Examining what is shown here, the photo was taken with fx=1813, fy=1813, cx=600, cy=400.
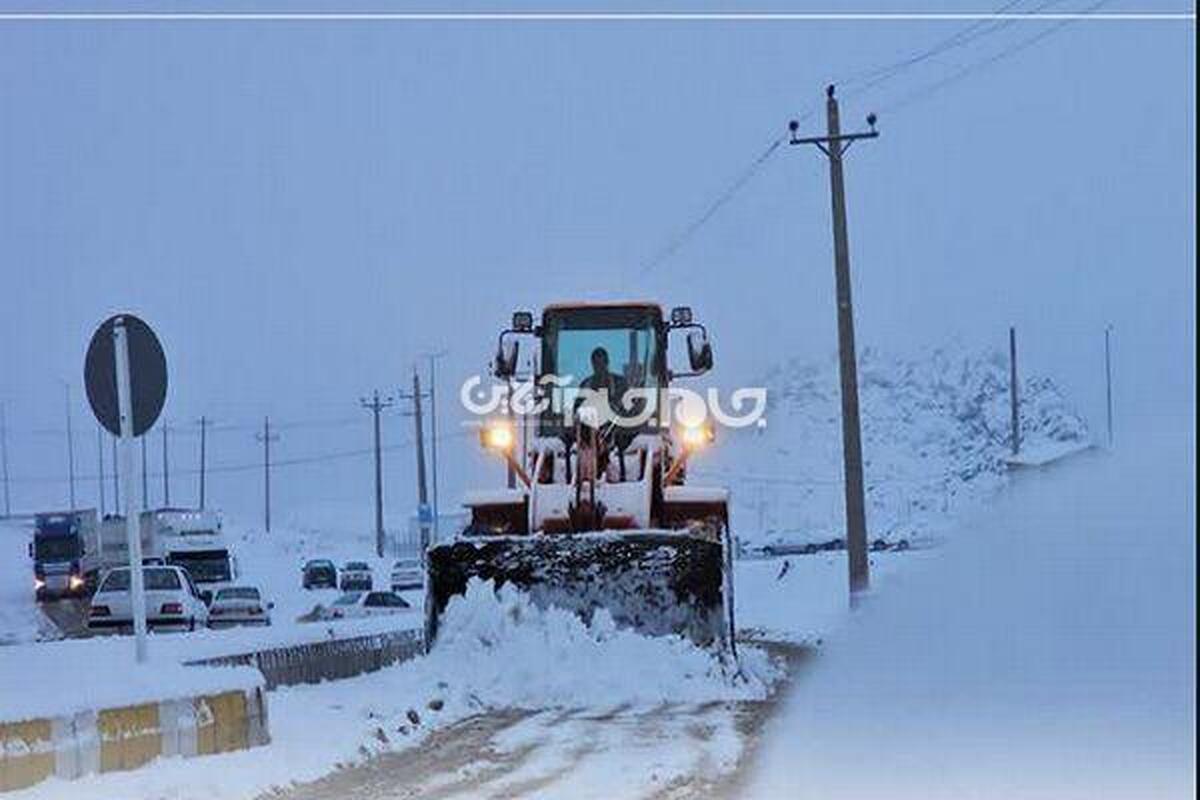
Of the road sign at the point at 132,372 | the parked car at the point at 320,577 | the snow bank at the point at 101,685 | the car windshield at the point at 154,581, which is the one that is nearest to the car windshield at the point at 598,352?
the snow bank at the point at 101,685

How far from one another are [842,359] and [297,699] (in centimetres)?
1512

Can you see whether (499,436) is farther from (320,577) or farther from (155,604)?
(320,577)

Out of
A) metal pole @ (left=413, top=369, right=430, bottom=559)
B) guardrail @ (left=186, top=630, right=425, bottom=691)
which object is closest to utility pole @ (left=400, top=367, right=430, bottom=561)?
metal pole @ (left=413, top=369, right=430, bottom=559)

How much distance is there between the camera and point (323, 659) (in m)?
18.6

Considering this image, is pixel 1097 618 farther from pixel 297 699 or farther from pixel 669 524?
pixel 669 524

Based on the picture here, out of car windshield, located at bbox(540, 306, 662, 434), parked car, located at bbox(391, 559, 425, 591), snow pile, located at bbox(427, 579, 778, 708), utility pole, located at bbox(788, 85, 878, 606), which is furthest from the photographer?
parked car, located at bbox(391, 559, 425, 591)

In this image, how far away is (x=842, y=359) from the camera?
2933 centimetres

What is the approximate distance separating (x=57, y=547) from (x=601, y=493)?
152 feet

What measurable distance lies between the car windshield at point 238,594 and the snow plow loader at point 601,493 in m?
20.5

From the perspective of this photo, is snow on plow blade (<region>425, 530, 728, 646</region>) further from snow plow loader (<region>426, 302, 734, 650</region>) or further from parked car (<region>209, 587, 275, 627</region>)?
parked car (<region>209, 587, 275, 627</region>)

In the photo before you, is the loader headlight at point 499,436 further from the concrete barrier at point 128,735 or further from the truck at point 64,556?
the truck at point 64,556

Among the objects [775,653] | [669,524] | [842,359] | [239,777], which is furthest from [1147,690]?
[842,359]

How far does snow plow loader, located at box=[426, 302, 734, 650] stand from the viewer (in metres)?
16.8

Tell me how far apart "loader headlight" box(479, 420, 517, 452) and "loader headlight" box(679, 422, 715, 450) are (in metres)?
1.90
